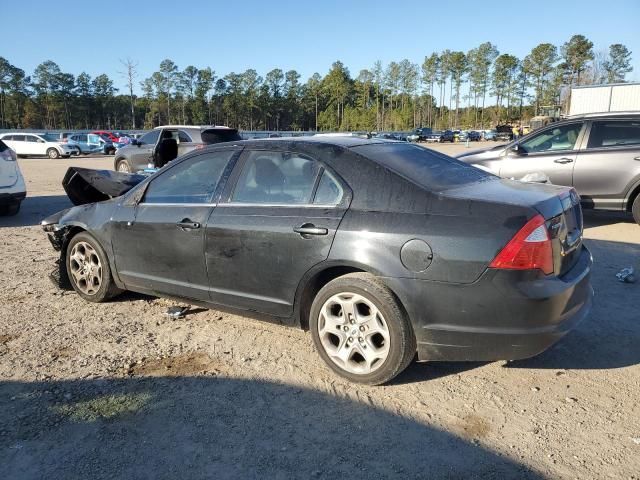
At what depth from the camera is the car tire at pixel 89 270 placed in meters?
4.62

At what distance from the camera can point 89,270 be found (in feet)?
15.6

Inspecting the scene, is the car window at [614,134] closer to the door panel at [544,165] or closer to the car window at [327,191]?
the door panel at [544,165]

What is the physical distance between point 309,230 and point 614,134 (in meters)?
6.71

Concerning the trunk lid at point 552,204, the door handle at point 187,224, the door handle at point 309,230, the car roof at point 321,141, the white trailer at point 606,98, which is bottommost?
the door handle at point 187,224

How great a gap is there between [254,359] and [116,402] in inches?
37.4

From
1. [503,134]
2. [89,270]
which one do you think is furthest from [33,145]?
[503,134]

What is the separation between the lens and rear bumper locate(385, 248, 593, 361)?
9.10 ft

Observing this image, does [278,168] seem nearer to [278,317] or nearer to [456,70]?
[278,317]

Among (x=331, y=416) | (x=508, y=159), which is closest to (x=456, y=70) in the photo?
(x=508, y=159)

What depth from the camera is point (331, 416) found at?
289cm

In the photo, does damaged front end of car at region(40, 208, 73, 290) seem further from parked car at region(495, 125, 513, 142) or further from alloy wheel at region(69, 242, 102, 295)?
parked car at region(495, 125, 513, 142)

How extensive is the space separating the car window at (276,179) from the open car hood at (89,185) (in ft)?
8.72

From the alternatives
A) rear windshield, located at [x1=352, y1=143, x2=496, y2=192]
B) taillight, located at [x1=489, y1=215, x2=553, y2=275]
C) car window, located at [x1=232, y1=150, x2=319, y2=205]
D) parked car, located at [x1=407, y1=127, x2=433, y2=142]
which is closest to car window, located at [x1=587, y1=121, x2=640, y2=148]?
rear windshield, located at [x1=352, y1=143, x2=496, y2=192]

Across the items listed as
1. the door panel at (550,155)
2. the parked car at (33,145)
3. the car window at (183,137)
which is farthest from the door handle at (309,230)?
the parked car at (33,145)
